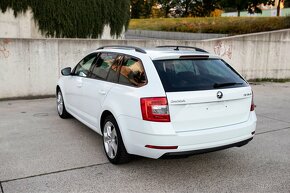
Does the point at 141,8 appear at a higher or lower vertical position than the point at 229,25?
higher

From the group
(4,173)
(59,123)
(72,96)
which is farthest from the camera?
(59,123)

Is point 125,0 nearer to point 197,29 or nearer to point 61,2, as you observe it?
point 61,2

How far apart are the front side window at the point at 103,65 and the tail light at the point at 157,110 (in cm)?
127

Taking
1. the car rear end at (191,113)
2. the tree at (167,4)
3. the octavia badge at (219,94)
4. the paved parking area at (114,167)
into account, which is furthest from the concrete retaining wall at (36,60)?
the tree at (167,4)

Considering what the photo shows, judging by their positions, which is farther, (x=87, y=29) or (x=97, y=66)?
(x=87, y=29)

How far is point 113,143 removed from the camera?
4.33 meters

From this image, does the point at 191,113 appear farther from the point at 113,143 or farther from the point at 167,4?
the point at 167,4

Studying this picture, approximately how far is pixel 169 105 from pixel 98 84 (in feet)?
4.96

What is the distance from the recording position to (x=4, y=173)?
399cm

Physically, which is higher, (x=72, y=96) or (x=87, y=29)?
(x=87, y=29)

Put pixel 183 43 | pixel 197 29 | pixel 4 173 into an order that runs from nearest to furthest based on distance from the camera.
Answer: pixel 4 173
pixel 183 43
pixel 197 29

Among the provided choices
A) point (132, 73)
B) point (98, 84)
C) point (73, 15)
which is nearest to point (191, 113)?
point (132, 73)

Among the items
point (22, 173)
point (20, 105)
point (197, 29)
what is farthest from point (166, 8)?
point (22, 173)

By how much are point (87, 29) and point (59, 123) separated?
686cm
